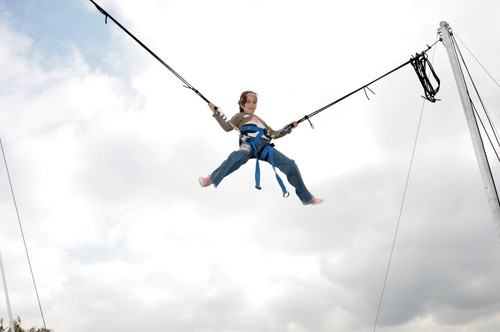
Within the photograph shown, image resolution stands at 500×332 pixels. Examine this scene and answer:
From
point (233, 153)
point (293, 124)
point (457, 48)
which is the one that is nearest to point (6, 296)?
point (233, 153)

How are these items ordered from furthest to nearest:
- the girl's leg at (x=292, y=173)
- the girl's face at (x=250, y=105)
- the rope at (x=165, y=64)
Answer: the girl's face at (x=250, y=105) < the girl's leg at (x=292, y=173) < the rope at (x=165, y=64)

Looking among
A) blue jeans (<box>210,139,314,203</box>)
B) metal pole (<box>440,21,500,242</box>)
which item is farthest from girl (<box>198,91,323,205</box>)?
metal pole (<box>440,21,500,242</box>)

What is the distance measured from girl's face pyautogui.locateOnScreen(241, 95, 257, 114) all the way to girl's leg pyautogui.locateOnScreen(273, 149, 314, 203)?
2.70ft

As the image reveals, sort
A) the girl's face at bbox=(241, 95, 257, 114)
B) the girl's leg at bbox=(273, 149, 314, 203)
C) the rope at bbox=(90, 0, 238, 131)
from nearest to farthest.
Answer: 1. the rope at bbox=(90, 0, 238, 131)
2. the girl's leg at bbox=(273, 149, 314, 203)
3. the girl's face at bbox=(241, 95, 257, 114)

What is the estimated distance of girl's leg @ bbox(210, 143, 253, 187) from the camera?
20.2 feet

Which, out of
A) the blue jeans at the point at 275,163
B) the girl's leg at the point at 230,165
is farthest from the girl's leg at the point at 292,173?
the girl's leg at the point at 230,165

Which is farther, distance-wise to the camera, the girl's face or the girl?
the girl's face

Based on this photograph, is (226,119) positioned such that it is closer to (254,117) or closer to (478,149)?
(254,117)

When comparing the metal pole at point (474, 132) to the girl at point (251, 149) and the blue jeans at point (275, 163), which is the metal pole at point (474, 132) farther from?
the blue jeans at point (275, 163)

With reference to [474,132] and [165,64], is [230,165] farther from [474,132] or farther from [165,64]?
[474,132]

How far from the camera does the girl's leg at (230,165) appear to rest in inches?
243

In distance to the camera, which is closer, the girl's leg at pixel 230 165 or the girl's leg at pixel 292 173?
the girl's leg at pixel 230 165

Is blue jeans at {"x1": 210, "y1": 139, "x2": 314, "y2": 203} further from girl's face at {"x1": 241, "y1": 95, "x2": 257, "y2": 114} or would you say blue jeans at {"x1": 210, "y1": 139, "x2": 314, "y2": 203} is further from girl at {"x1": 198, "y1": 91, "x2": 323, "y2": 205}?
girl's face at {"x1": 241, "y1": 95, "x2": 257, "y2": 114}

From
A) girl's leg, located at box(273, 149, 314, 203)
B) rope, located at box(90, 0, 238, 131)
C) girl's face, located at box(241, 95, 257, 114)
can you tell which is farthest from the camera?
girl's face, located at box(241, 95, 257, 114)
